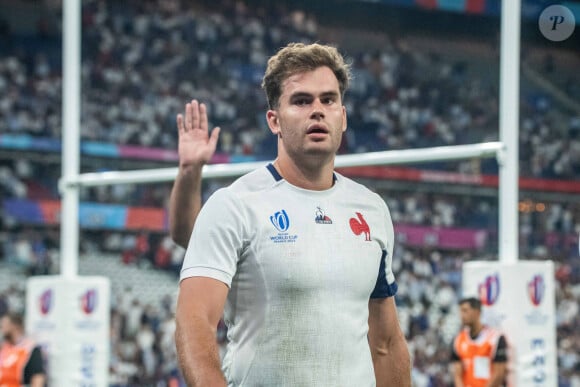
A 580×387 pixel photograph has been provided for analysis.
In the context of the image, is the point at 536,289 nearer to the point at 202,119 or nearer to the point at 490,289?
the point at 490,289

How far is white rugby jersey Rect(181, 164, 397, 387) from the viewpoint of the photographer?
2646 millimetres

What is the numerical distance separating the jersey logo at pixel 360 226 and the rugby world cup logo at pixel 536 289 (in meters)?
3.66

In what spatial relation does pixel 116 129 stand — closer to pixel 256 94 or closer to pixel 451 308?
pixel 256 94

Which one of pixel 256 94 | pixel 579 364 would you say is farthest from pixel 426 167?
pixel 579 364

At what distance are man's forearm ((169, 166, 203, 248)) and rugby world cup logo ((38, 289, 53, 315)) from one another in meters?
4.91

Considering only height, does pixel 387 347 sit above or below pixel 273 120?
below

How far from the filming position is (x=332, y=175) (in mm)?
2898

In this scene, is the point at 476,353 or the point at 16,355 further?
the point at 16,355

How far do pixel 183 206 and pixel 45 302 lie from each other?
505 centimetres

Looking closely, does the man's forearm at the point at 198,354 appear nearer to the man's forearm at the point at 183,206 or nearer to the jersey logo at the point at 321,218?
the jersey logo at the point at 321,218

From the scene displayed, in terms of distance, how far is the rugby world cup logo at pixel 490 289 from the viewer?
6353 mm

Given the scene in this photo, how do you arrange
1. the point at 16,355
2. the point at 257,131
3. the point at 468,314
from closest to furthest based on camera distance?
the point at 468,314
the point at 16,355
the point at 257,131

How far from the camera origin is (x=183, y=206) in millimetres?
3811

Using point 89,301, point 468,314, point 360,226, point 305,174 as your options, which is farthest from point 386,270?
point 89,301
